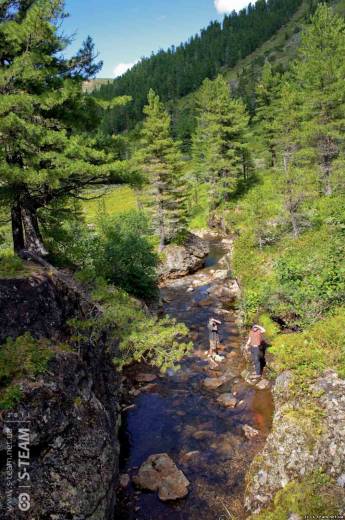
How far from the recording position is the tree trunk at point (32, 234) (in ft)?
59.0

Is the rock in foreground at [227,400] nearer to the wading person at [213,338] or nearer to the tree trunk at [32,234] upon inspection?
the wading person at [213,338]

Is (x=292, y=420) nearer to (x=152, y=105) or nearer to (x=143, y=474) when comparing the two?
(x=143, y=474)

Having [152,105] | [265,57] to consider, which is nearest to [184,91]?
[265,57]

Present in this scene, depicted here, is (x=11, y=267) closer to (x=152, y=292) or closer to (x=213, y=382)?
(x=213, y=382)

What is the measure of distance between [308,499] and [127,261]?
18474mm

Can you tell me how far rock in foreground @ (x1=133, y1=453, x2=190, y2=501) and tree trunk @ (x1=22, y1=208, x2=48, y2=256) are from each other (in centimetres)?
1056

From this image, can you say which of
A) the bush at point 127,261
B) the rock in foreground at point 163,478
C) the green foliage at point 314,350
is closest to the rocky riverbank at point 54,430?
the rock in foreground at point 163,478

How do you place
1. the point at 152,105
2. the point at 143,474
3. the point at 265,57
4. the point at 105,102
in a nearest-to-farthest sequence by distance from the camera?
the point at 143,474 < the point at 105,102 < the point at 152,105 < the point at 265,57

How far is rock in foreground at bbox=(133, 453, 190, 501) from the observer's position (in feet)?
40.5

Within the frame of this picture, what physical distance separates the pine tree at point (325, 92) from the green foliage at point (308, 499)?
30.9 metres

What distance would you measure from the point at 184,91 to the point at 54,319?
18603 centimetres

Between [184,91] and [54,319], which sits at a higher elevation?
[184,91]

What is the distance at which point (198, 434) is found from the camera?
1536cm

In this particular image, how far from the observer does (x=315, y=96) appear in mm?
37406
